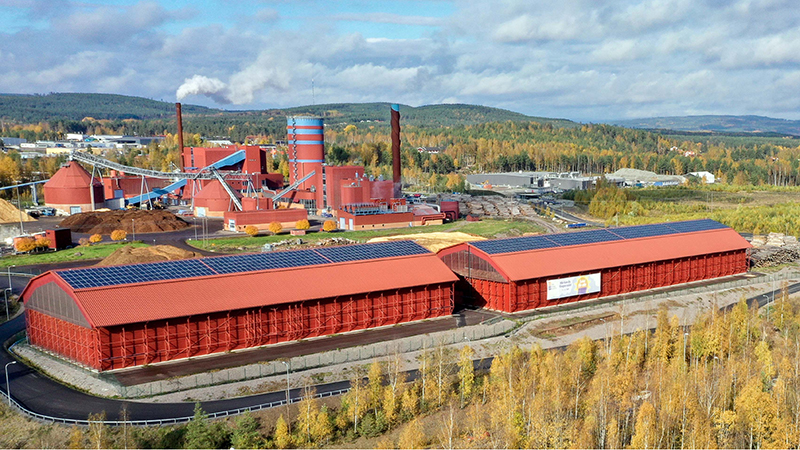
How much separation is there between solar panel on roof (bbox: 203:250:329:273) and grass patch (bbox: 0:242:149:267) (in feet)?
118

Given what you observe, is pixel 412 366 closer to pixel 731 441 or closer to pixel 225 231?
pixel 731 441

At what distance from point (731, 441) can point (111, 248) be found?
73.0m

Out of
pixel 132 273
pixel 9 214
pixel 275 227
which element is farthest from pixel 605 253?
pixel 9 214

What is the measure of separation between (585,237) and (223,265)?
32.7 meters

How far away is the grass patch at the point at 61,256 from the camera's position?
7656 centimetres

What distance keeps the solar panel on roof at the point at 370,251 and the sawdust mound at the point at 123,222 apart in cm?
5460

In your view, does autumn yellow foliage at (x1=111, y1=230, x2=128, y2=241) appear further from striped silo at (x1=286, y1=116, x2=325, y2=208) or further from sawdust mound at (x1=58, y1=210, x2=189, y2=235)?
striped silo at (x1=286, y1=116, x2=325, y2=208)

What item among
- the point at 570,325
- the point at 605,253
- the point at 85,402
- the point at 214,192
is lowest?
the point at 570,325

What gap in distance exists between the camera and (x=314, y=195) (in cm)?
11981

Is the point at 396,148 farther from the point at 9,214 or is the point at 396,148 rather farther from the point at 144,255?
the point at 9,214

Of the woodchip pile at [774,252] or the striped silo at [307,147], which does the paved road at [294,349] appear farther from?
the striped silo at [307,147]

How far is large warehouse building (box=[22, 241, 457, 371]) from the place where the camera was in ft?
134

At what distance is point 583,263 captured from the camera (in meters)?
57.7

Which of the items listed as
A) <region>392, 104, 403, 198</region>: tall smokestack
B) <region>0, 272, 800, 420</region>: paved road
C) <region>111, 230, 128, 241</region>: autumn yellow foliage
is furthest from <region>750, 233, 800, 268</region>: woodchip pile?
<region>111, 230, 128, 241</region>: autumn yellow foliage
